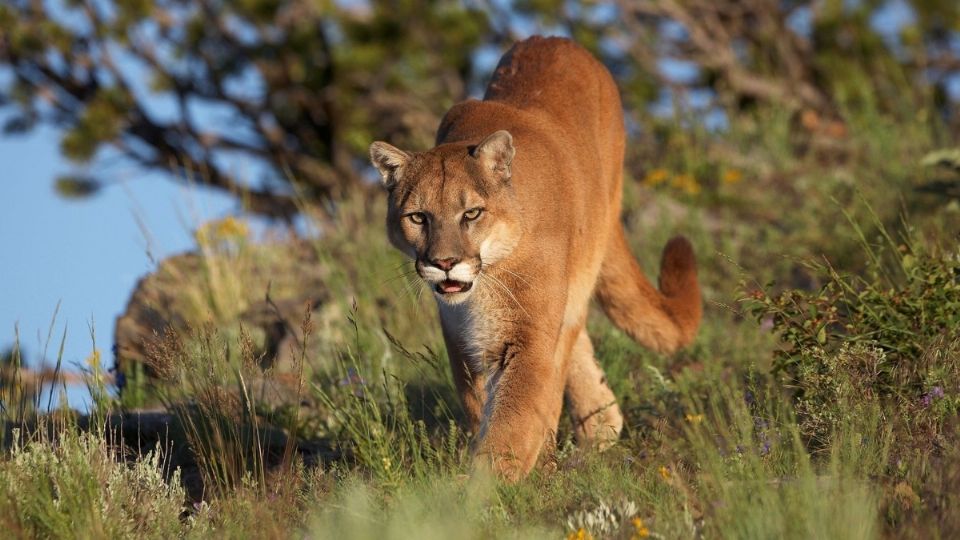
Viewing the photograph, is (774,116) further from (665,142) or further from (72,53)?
(72,53)

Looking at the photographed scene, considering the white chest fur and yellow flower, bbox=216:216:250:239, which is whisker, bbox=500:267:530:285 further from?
yellow flower, bbox=216:216:250:239

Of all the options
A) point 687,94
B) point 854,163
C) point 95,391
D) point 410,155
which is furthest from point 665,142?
point 95,391

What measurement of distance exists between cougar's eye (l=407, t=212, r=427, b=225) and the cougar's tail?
4.80ft

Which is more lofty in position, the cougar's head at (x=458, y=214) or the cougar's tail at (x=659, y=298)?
the cougar's head at (x=458, y=214)

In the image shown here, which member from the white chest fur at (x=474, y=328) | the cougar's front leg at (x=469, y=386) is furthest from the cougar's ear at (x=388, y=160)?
the cougar's front leg at (x=469, y=386)

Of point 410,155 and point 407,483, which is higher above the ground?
point 410,155

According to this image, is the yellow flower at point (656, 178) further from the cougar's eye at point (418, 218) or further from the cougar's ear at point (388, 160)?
the cougar's eye at point (418, 218)

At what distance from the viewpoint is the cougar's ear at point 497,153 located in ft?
16.6

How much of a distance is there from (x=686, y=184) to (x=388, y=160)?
542 centimetres

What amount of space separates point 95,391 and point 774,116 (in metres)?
8.65

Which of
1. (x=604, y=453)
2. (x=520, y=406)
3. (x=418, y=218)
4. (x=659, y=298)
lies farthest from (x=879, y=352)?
(x=418, y=218)

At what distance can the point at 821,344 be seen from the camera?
4906 millimetres

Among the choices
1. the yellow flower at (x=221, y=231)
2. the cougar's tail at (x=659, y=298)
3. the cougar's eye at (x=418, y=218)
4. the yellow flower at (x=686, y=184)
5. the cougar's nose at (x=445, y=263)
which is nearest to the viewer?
the cougar's nose at (x=445, y=263)

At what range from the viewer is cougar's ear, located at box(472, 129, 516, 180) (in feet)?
16.6
